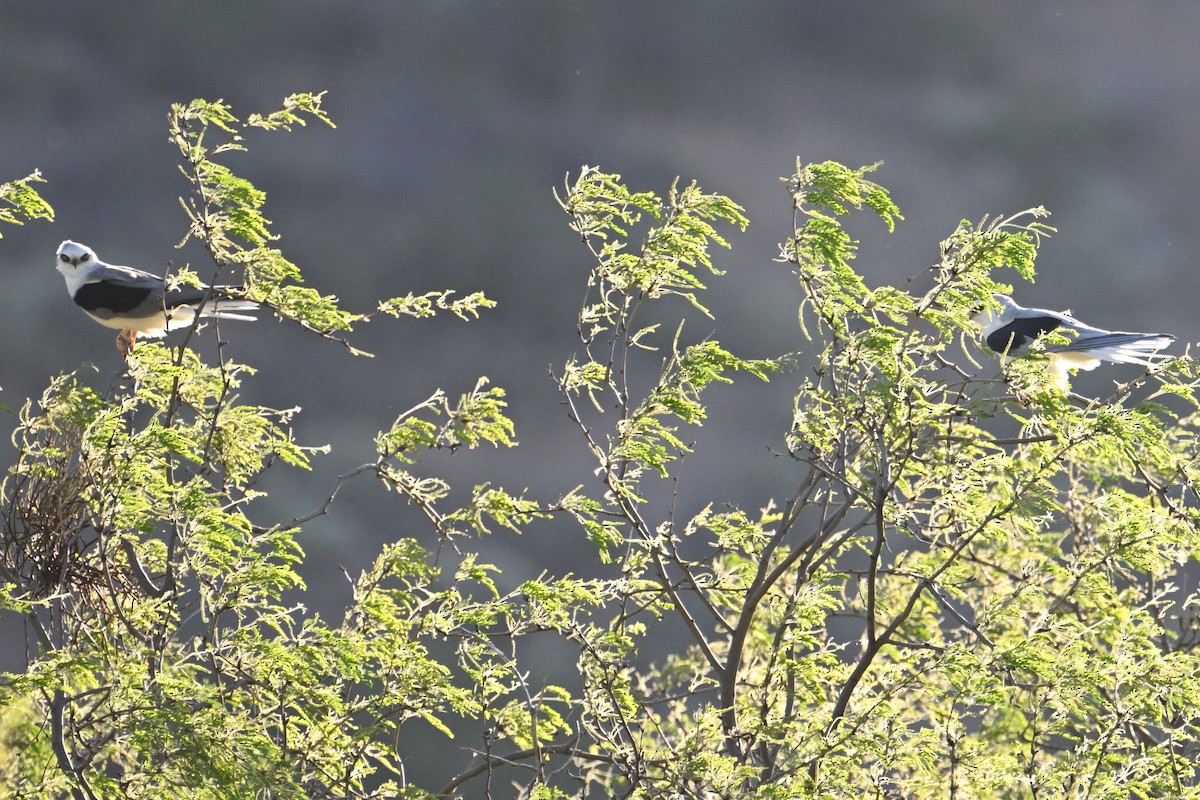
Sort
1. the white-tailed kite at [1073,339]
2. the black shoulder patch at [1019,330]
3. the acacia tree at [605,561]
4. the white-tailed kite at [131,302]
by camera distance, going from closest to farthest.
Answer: the acacia tree at [605,561] < the white-tailed kite at [131,302] < the white-tailed kite at [1073,339] < the black shoulder patch at [1019,330]

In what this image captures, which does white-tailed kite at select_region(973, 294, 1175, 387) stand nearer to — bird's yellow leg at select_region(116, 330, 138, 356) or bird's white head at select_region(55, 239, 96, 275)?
bird's yellow leg at select_region(116, 330, 138, 356)

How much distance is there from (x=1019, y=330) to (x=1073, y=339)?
46cm

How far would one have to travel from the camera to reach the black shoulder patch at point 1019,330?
446cm

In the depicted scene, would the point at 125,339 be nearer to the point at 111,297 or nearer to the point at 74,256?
the point at 111,297

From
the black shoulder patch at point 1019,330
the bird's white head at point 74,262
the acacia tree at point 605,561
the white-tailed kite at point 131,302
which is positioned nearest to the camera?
the acacia tree at point 605,561

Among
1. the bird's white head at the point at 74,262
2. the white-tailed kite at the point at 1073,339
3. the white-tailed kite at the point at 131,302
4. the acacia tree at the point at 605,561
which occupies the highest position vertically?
the white-tailed kite at the point at 1073,339

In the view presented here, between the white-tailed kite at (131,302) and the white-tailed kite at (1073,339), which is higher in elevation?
the white-tailed kite at (1073,339)

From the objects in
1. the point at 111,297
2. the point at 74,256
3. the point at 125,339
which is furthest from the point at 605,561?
the point at 74,256

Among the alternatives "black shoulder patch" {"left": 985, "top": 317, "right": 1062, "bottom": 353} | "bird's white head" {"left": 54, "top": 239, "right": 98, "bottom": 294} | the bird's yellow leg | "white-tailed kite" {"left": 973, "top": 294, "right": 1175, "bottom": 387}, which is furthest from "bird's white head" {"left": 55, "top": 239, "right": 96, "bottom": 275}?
"black shoulder patch" {"left": 985, "top": 317, "right": 1062, "bottom": 353}

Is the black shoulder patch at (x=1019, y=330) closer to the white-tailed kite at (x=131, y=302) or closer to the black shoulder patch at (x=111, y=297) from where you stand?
the white-tailed kite at (x=131, y=302)

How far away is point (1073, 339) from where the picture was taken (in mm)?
4125

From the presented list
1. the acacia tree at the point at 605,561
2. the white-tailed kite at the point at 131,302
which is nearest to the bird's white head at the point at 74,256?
the white-tailed kite at the point at 131,302

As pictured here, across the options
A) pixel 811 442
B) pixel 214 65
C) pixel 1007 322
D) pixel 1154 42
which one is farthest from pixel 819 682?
pixel 1154 42

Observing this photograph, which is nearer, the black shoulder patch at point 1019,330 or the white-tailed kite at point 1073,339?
the white-tailed kite at point 1073,339
